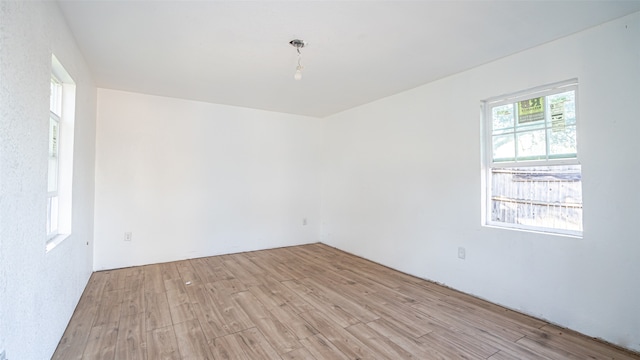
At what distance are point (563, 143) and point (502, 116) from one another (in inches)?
23.7

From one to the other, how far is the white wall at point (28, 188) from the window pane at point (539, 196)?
365cm

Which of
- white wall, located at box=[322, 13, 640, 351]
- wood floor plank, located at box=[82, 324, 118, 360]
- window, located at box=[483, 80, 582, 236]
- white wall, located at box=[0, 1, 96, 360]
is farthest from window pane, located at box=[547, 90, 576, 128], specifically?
wood floor plank, located at box=[82, 324, 118, 360]

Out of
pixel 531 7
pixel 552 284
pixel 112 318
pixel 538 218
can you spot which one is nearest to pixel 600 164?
pixel 538 218

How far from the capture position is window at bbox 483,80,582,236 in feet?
7.88

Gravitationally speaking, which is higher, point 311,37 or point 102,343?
point 311,37

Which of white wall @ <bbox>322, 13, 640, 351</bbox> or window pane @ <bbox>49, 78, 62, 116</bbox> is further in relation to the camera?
window pane @ <bbox>49, 78, 62, 116</bbox>

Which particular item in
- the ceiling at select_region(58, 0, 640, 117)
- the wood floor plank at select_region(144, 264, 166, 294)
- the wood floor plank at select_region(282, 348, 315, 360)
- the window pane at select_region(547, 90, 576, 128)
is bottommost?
the wood floor plank at select_region(282, 348, 315, 360)

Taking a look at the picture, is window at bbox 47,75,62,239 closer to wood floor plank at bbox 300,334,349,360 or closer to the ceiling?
the ceiling

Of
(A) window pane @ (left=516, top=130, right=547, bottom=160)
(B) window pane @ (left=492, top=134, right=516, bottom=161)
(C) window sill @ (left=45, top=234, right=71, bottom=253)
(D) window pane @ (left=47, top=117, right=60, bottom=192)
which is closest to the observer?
(C) window sill @ (left=45, top=234, right=71, bottom=253)

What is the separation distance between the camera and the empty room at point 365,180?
1.93 meters

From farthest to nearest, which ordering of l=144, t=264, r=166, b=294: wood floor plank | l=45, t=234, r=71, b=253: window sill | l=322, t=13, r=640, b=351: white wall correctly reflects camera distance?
l=144, t=264, r=166, b=294: wood floor plank
l=322, t=13, r=640, b=351: white wall
l=45, t=234, r=71, b=253: window sill

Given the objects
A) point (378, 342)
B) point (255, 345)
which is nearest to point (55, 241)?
point (255, 345)

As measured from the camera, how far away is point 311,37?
7.73ft

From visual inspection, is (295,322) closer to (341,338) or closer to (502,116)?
(341,338)
